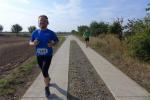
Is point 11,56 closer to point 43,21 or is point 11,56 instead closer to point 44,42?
point 44,42

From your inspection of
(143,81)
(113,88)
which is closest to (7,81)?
(113,88)

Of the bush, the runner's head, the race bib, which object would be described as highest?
the runner's head

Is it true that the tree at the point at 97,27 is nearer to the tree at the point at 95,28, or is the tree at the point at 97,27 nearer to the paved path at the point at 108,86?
the tree at the point at 95,28

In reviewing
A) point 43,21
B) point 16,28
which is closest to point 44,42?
point 43,21

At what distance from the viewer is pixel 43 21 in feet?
26.8

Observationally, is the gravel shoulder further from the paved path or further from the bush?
the bush

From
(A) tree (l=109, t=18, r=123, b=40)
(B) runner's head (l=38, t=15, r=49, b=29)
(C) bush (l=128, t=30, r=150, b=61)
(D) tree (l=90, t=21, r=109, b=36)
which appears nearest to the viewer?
(B) runner's head (l=38, t=15, r=49, b=29)

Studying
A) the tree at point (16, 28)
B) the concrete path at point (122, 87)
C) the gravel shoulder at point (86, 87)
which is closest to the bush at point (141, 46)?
the concrete path at point (122, 87)

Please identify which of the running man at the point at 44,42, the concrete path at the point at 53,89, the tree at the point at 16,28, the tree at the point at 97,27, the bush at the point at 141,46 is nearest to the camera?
the concrete path at the point at 53,89

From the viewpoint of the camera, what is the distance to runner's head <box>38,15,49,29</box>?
319 inches

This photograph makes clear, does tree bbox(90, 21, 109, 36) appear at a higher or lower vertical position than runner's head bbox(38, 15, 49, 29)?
lower

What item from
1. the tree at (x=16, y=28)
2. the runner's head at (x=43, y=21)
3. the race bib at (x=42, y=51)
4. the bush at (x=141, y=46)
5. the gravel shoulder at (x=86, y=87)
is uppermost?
the runner's head at (x=43, y=21)

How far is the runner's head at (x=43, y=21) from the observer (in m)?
8.11

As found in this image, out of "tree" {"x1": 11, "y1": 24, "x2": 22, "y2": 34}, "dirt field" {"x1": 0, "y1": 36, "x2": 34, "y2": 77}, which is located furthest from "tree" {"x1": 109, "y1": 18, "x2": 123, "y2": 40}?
"tree" {"x1": 11, "y1": 24, "x2": 22, "y2": 34}
